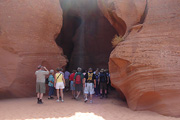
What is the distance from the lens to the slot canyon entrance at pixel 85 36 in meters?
13.5

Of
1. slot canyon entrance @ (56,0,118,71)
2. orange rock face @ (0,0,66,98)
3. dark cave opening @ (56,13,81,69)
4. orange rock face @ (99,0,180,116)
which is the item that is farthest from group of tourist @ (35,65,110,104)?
dark cave opening @ (56,13,81,69)

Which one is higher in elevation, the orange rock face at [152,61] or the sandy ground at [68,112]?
the orange rock face at [152,61]

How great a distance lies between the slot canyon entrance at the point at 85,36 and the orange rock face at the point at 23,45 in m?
4.46

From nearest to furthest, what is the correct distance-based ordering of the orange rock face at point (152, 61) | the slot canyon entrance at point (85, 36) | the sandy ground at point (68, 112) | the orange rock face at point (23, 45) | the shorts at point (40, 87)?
the sandy ground at point (68, 112)
the orange rock face at point (152, 61)
the shorts at point (40, 87)
the orange rock face at point (23, 45)
the slot canyon entrance at point (85, 36)

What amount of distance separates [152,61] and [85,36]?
9.12m

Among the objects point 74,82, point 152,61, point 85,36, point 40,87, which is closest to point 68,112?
point 40,87

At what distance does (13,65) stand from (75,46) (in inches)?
295

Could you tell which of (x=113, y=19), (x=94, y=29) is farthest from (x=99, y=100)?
(x=94, y=29)

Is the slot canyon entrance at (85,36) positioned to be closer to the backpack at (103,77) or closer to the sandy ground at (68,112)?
the backpack at (103,77)

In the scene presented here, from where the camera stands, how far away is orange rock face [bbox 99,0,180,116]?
5.75 m

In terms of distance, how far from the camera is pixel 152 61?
6035 millimetres

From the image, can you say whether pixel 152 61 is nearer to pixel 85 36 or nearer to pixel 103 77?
pixel 103 77

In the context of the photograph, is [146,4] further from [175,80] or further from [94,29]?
[94,29]

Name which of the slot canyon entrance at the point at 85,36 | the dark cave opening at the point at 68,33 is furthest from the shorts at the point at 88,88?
the dark cave opening at the point at 68,33
